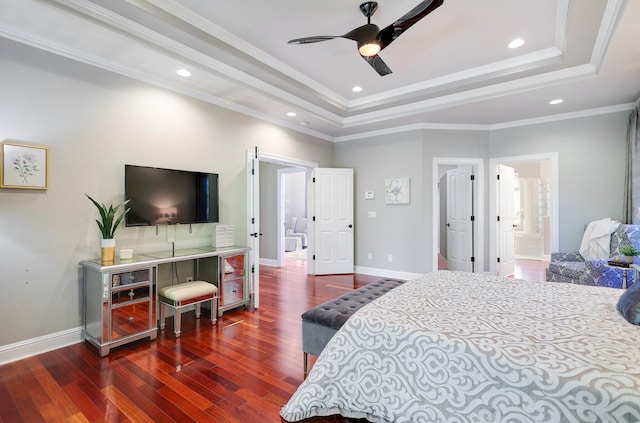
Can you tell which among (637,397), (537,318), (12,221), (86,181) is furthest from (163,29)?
(637,397)

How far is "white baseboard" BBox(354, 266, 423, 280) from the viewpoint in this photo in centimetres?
528

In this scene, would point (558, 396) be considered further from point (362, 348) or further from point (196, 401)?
point (196, 401)

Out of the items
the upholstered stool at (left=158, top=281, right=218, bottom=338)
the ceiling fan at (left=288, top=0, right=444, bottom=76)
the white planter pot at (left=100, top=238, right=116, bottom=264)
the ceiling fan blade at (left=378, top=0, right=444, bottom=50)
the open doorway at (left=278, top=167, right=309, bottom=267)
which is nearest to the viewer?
the ceiling fan blade at (left=378, top=0, right=444, bottom=50)

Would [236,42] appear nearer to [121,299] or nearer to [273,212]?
[121,299]

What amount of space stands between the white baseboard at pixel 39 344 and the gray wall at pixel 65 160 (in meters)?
0.04

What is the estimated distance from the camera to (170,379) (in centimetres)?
220

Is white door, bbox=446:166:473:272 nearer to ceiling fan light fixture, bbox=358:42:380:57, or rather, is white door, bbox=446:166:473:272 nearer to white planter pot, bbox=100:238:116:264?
ceiling fan light fixture, bbox=358:42:380:57

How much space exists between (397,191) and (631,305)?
398 centimetres

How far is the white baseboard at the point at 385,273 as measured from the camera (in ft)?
17.3

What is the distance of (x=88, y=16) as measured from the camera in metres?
2.31

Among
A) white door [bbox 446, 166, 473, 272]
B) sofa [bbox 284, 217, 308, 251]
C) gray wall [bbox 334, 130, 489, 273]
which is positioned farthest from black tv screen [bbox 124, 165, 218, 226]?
sofa [bbox 284, 217, 308, 251]

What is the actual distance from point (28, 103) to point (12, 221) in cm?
100

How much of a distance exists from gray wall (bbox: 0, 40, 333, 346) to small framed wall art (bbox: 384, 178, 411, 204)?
349cm

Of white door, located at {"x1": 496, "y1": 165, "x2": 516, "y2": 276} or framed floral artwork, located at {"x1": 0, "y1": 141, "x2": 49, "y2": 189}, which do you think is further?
white door, located at {"x1": 496, "y1": 165, "x2": 516, "y2": 276}
